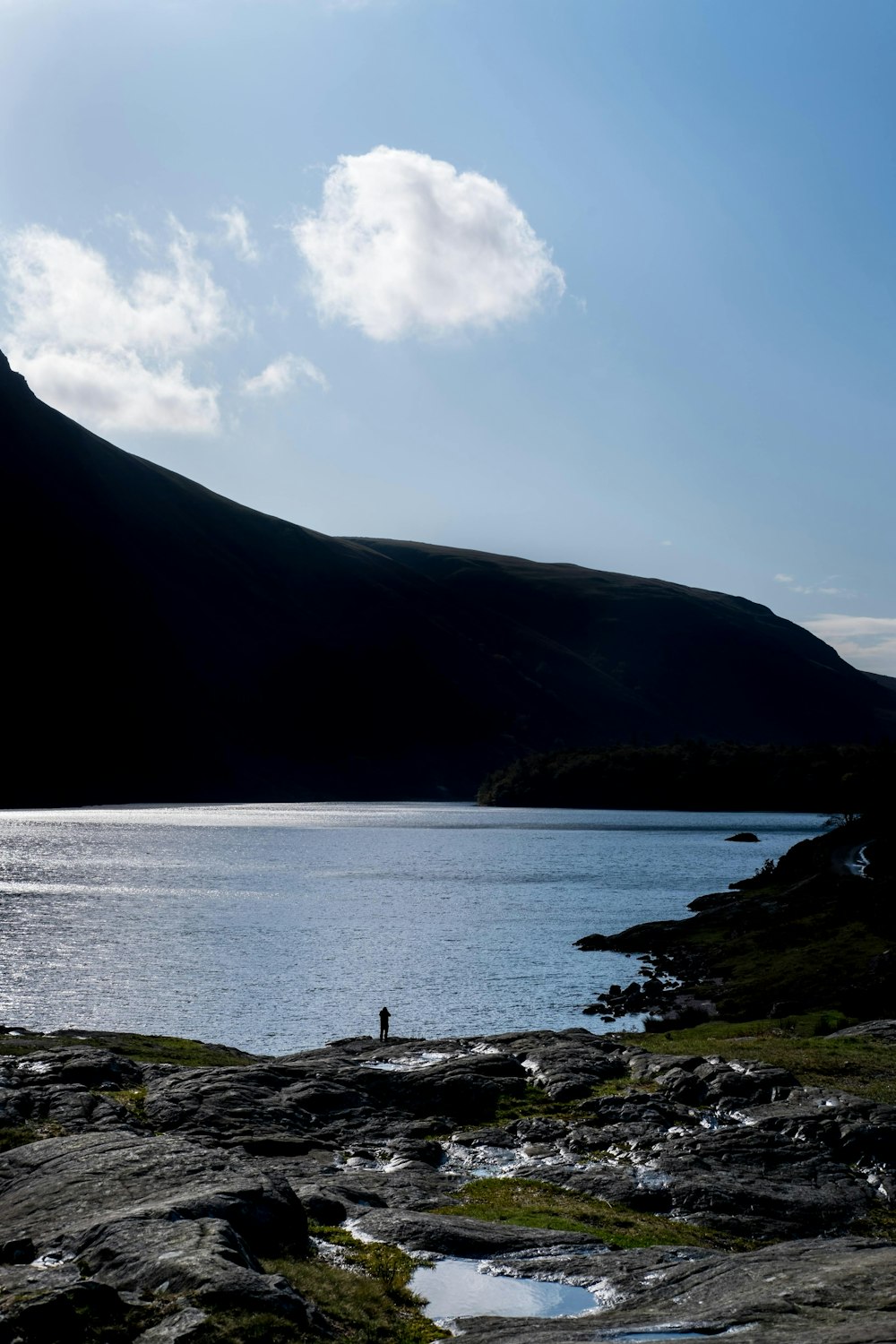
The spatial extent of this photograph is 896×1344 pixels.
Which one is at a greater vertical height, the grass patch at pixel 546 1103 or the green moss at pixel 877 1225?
the green moss at pixel 877 1225

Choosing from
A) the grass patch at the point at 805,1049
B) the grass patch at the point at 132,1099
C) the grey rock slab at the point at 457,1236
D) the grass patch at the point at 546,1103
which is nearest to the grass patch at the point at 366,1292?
the grey rock slab at the point at 457,1236

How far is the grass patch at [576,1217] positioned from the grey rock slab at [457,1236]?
532 millimetres

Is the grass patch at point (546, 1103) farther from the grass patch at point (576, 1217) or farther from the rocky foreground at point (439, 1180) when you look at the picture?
the grass patch at point (576, 1217)

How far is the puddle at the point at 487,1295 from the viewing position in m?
16.3

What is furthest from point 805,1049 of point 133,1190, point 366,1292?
point 133,1190

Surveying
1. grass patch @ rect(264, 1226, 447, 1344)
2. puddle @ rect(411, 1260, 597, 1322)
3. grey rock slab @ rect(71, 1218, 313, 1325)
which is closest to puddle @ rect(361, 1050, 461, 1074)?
grass patch @ rect(264, 1226, 447, 1344)

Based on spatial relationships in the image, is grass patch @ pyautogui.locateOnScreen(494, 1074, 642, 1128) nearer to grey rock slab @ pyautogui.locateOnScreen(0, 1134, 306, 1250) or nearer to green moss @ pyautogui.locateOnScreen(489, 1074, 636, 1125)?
green moss @ pyautogui.locateOnScreen(489, 1074, 636, 1125)

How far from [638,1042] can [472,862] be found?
119 m

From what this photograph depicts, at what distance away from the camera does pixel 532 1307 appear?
16.5 metres

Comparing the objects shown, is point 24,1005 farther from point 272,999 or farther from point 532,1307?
point 532,1307

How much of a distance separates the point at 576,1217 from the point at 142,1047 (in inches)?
1102

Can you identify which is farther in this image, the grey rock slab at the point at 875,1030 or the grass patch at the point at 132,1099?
the grey rock slab at the point at 875,1030

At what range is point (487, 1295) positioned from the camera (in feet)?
56.1

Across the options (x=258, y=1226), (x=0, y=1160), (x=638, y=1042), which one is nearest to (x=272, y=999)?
(x=638, y=1042)
